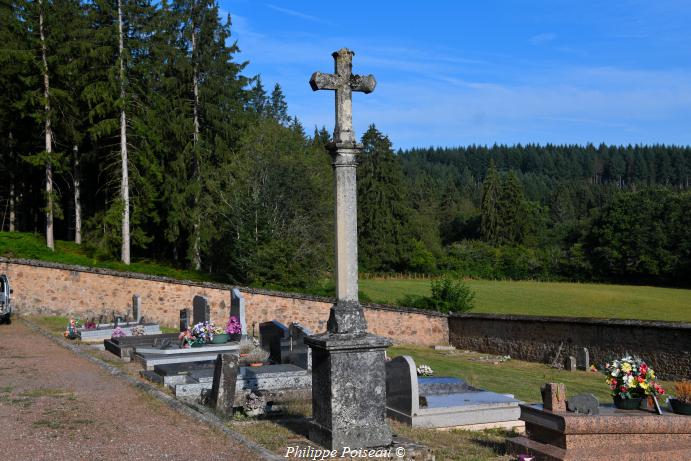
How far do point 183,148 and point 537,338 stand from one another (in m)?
20.9

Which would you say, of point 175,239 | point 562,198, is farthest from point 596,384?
point 562,198

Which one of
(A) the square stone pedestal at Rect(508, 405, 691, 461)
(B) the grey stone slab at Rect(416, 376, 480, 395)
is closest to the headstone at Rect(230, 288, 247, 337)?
(B) the grey stone slab at Rect(416, 376, 480, 395)

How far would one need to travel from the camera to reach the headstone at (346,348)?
736cm

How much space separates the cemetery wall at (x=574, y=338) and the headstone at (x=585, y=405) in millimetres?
13579

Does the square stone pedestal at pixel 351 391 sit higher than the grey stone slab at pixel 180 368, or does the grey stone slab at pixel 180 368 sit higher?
the square stone pedestal at pixel 351 391

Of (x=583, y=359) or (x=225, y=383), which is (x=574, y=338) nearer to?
(x=583, y=359)

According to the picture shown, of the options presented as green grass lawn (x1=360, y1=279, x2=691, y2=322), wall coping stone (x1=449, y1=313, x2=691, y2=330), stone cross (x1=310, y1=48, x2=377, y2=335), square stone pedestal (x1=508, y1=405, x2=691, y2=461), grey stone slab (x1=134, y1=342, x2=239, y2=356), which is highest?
stone cross (x1=310, y1=48, x2=377, y2=335)

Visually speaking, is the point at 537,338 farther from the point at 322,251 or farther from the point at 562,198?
the point at 562,198

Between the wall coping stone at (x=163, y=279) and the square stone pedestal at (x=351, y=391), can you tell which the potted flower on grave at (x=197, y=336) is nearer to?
the wall coping stone at (x=163, y=279)

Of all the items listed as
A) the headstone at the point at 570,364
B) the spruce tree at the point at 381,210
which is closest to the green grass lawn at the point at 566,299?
the spruce tree at the point at 381,210

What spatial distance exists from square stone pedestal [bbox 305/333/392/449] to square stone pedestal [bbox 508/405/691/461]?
1.71 m

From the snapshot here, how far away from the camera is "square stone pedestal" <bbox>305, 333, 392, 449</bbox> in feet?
24.1

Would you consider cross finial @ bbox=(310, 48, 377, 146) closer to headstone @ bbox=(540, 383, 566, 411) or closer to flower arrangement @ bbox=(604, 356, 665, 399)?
headstone @ bbox=(540, 383, 566, 411)

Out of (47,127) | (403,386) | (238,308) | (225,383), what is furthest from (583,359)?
(47,127)
